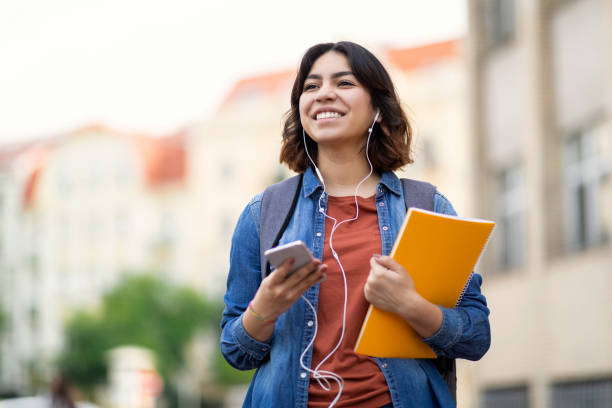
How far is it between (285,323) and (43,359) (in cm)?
5814

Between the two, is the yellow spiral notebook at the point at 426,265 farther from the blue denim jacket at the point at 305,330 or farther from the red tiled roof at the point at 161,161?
the red tiled roof at the point at 161,161

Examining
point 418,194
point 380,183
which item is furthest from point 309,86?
point 418,194

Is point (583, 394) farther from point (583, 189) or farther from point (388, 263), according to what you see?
point (388, 263)

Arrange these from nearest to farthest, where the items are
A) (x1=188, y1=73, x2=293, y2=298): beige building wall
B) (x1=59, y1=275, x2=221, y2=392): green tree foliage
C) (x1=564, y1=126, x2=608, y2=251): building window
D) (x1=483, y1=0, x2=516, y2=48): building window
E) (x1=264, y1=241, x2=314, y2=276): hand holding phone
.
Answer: (x1=264, y1=241, x2=314, y2=276): hand holding phone, (x1=564, y1=126, x2=608, y2=251): building window, (x1=483, y1=0, x2=516, y2=48): building window, (x1=59, y1=275, x2=221, y2=392): green tree foliage, (x1=188, y1=73, x2=293, y2=298): beige building wall

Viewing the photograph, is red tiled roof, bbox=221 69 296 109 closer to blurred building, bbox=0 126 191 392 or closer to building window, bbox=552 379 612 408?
blurred building, bbox=0 126 191 392

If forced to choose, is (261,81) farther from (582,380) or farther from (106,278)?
(582,380)

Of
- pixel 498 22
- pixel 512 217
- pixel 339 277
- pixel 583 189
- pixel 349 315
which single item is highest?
pixel 498 22

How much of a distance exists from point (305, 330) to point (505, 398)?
15.7m

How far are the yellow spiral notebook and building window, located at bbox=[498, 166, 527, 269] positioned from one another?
1435 centimetres

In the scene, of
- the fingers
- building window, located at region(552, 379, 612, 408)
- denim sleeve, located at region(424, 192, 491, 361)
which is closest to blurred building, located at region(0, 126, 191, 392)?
building window, located at region(552, 379, 612, 408)

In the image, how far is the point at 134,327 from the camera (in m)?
49.4

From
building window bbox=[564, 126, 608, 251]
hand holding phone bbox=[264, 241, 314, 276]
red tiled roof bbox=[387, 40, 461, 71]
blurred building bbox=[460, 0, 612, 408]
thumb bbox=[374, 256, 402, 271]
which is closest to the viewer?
hand holding phone bbox=[264, 241, 314, 276]

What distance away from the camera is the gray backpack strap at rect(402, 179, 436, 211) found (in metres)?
3.45

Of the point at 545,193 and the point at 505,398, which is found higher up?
the point at 545,193
